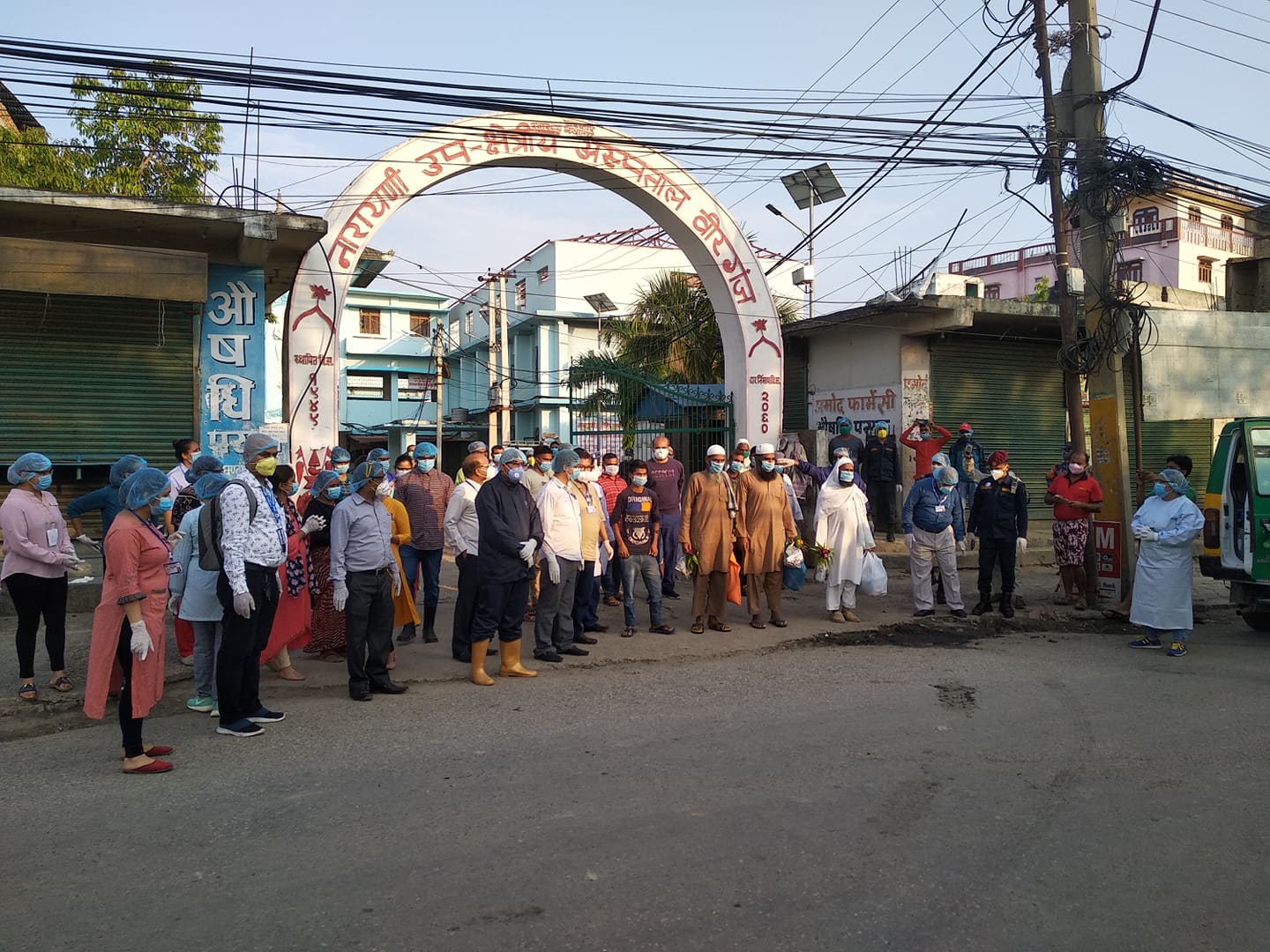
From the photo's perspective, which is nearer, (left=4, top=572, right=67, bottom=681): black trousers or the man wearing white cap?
(left=4, top=572, right=67, bottom=681): black trousers

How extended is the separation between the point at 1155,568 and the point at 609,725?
5558 mm

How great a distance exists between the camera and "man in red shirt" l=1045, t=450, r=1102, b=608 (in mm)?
10930

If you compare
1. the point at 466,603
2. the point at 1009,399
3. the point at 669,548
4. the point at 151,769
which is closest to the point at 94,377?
the point at 466,603

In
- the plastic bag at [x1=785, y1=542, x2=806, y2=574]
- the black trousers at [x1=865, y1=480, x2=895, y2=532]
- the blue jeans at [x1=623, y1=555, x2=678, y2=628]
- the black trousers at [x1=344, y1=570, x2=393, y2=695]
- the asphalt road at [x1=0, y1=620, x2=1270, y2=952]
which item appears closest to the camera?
the asphalt road at [x1=0, y1=620, x2=1270, y2=952]

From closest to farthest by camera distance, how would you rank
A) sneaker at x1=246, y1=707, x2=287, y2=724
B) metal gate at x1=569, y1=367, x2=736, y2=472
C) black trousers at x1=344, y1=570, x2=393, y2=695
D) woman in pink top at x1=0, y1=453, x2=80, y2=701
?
sneaker at x1=246, y1=707, x2=287, y2=724 → woman in pink top at x1=0, y1=453, x2=80, y2=701 → black trousers at x1=344, y1=570, x2=393, y2=695 → metal gate at x1=569, y1=367, x2=736, y2=472

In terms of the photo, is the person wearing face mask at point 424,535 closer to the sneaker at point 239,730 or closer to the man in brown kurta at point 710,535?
the man in brown kurta at point 710,535

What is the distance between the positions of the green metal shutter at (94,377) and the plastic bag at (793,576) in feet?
24.0

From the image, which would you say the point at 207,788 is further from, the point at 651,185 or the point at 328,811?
the point at 651,185

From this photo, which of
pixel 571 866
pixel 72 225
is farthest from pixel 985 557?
pixel 72 225

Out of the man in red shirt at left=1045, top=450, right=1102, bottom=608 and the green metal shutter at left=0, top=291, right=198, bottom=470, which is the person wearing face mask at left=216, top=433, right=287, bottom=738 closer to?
the green metal shutter at left=0, top=291, right=198, bottom=470

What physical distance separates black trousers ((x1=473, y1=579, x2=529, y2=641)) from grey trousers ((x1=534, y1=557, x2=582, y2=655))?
2.20 ft

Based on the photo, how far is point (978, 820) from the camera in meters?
4.62

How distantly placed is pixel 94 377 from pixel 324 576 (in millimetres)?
5553

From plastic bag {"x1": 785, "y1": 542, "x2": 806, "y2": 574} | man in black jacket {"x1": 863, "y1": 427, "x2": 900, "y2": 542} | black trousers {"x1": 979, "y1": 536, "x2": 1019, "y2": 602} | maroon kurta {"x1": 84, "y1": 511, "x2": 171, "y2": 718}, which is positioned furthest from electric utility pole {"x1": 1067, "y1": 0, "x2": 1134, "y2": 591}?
maroon kurta {"x1": 84, "y1": 511, "x2": 171, "y2": 718}
